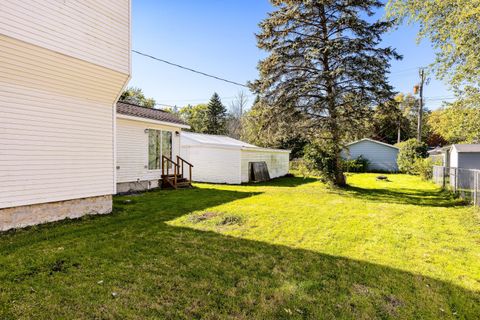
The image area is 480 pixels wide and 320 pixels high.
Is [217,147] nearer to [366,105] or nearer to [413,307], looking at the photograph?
[366,105]

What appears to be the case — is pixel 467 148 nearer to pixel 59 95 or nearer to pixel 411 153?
pixel 411 153

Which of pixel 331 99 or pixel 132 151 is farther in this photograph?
pixel 331 99

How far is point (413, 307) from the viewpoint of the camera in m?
2.90

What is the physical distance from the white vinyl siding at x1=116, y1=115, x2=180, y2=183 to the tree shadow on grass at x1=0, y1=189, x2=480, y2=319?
514 centimetres

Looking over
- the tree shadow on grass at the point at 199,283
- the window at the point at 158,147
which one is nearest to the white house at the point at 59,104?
the tree shadow on grass at the point at 199,283

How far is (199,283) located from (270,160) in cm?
1577

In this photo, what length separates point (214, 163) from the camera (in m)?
15.5

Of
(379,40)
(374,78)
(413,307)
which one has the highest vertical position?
(379,40)

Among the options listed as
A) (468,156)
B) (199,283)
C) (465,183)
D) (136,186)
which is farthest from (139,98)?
(199,283)

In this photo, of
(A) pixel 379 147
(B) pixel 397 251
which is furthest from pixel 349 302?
(A) pixel 379 147

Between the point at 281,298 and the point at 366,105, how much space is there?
10798 millimetres

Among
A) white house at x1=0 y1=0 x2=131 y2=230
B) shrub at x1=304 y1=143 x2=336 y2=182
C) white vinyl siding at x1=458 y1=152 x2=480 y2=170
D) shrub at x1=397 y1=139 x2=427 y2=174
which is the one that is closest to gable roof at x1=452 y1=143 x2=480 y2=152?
white vinyl siding at x1=458 y1=152 x2=480 y2=170

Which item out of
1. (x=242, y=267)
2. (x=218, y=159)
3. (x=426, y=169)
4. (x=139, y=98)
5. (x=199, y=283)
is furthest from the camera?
(x=139, y=98)

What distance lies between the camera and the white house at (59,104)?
492cm
